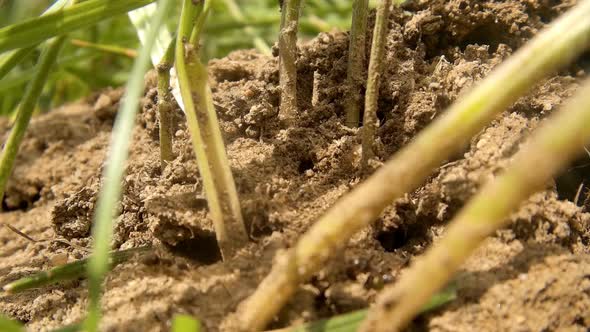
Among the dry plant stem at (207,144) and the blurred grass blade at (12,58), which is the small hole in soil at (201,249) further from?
the blurred grass blade at (12,58)

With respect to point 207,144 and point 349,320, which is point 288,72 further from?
point 349,320

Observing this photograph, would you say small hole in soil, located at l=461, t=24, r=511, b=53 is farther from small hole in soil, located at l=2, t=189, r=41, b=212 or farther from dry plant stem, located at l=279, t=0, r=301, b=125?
small hole in soil, located at l=2, t=189, r=41, b=212

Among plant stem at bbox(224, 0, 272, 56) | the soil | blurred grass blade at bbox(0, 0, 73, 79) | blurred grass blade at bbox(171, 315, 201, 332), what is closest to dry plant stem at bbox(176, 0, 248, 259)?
the soil

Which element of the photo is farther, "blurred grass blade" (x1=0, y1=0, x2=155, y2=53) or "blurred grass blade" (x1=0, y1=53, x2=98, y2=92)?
"blurred grass blade" (x1=0, y1=53, x2=98, y2=92)

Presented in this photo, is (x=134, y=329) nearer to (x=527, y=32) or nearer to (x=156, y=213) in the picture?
(x=156, y=213)

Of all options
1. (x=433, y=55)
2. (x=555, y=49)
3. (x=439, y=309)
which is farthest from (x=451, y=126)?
(x=433, y=55)

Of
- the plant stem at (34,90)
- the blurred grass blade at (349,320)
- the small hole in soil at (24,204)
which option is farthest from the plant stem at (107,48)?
the blurred grass blade at (349,320)
